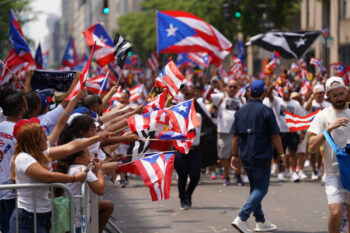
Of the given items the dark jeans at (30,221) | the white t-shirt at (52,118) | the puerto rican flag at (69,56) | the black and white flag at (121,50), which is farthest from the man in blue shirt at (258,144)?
Result: the puerto rican flag at (69,56)

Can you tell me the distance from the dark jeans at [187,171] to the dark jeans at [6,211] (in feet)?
14.5

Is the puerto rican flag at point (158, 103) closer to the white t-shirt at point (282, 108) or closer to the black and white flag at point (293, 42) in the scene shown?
the white t-shirt at point (282, 108)

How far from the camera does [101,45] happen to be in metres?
13.9

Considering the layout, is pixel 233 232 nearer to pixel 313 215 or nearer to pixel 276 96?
pixel 313 215

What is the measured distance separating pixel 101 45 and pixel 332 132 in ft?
23.4

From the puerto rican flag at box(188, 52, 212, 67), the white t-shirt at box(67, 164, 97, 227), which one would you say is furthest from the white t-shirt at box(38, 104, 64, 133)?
the puerto rican flag at box(188, 52, 212, 67)

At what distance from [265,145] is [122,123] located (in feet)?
7.65

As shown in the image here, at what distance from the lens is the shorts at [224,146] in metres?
15.2

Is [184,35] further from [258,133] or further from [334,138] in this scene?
[334,138]

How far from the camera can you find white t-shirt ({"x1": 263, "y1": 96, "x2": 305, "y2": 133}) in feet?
49.4

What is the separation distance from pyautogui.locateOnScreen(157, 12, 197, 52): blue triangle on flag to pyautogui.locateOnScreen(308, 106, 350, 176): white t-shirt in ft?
28.3

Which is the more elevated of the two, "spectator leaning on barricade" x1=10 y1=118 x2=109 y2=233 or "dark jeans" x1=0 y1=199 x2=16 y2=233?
"spectator leaning on barricade" x1=10 y1=118 x2=109 y2=233

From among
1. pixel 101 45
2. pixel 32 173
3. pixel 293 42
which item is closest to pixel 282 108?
pixel 293 42

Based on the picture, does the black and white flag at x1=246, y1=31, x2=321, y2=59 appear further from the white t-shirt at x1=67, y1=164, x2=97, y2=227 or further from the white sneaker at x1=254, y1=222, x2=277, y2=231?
the white t-shirt at x1=67, y1=164, x2=97, y2=227
